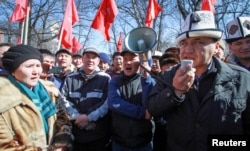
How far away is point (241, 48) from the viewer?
3645mm

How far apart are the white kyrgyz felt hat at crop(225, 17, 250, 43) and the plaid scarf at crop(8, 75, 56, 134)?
2.29m

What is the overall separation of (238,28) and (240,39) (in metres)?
0.16

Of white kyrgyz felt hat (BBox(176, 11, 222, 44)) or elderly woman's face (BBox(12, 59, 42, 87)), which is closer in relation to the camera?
white kyrgyz felt hat (BBox(176, 11, 222, 44))

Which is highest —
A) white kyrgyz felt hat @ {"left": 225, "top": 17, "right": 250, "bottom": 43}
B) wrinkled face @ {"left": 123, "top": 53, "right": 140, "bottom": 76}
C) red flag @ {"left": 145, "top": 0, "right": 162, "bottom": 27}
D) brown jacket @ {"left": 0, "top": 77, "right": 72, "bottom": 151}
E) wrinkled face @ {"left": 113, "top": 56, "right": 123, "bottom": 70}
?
red flag @ {"left": 145, "top": 0, "right": 162, "bottom": 27}

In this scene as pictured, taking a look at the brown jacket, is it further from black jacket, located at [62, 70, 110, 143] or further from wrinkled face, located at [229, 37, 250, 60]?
wrinkled face, located at [229, 37, 250, 60]

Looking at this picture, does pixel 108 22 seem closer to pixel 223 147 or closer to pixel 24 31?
pixel 24 31

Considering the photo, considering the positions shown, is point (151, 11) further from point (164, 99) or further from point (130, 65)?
point (164, 99)

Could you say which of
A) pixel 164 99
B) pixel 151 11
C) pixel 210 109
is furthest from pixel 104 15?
pixel 210 109

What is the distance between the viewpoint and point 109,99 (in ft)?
12.8

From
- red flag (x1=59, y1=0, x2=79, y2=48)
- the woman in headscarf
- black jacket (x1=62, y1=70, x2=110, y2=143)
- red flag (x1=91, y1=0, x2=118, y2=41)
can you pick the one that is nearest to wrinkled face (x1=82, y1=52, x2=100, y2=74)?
black jacket (x1=62, y1=70, x2=110, y2=143)

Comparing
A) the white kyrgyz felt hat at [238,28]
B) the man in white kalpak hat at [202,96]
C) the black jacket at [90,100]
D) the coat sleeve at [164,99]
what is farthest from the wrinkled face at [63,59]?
the man in white kalpak hat at [202,96]

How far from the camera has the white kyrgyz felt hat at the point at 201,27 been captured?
233 cm

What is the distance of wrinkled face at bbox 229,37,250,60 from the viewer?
141 inches

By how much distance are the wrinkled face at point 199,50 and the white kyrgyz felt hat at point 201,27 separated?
0.17 feet
